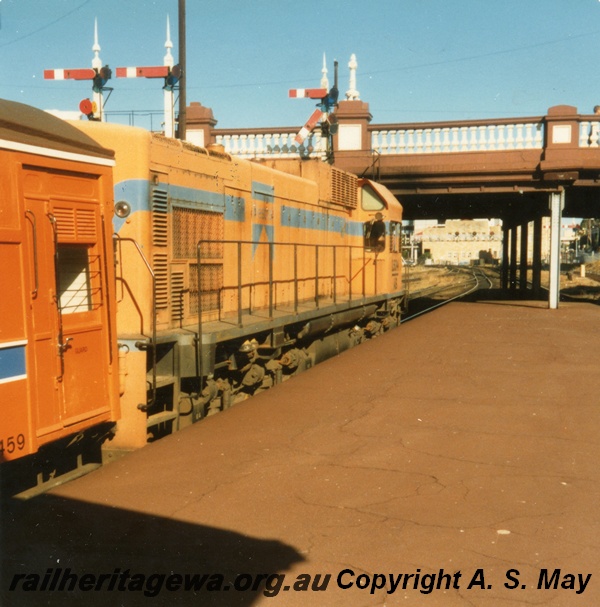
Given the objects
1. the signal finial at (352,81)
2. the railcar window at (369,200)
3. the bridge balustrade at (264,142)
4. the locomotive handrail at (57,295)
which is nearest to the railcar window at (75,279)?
the locomotive handrail at (57,295)

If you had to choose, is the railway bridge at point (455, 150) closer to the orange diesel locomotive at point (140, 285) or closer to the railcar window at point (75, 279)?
the orange diesel locomotive at point (140, 285)

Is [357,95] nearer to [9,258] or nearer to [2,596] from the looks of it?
[9,258]

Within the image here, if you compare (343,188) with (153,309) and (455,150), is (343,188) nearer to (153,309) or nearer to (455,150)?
(153,309)

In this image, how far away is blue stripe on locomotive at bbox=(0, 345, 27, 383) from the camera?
14.8 ft

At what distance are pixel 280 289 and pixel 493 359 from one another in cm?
367

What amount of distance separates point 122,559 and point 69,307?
2.11 m

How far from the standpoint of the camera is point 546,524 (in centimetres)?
455

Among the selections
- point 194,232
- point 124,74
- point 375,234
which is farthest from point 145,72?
point 194,232

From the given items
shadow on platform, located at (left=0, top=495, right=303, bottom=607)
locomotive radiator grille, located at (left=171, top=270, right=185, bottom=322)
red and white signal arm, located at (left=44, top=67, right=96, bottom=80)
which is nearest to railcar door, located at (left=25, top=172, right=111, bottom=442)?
shadow on platform, located at (left=0, top=495, right=303, bottom=607)

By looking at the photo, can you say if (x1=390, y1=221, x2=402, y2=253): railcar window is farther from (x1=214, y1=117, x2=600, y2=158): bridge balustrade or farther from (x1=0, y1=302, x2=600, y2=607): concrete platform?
(x1=0, y1=302, x2=600, y2=607): concrete platform

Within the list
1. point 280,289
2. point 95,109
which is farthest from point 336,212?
point 95,109

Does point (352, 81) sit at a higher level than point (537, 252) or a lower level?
higher

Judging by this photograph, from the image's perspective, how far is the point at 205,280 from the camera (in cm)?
805

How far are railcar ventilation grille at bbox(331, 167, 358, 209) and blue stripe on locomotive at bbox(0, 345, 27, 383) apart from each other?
28.6ft
